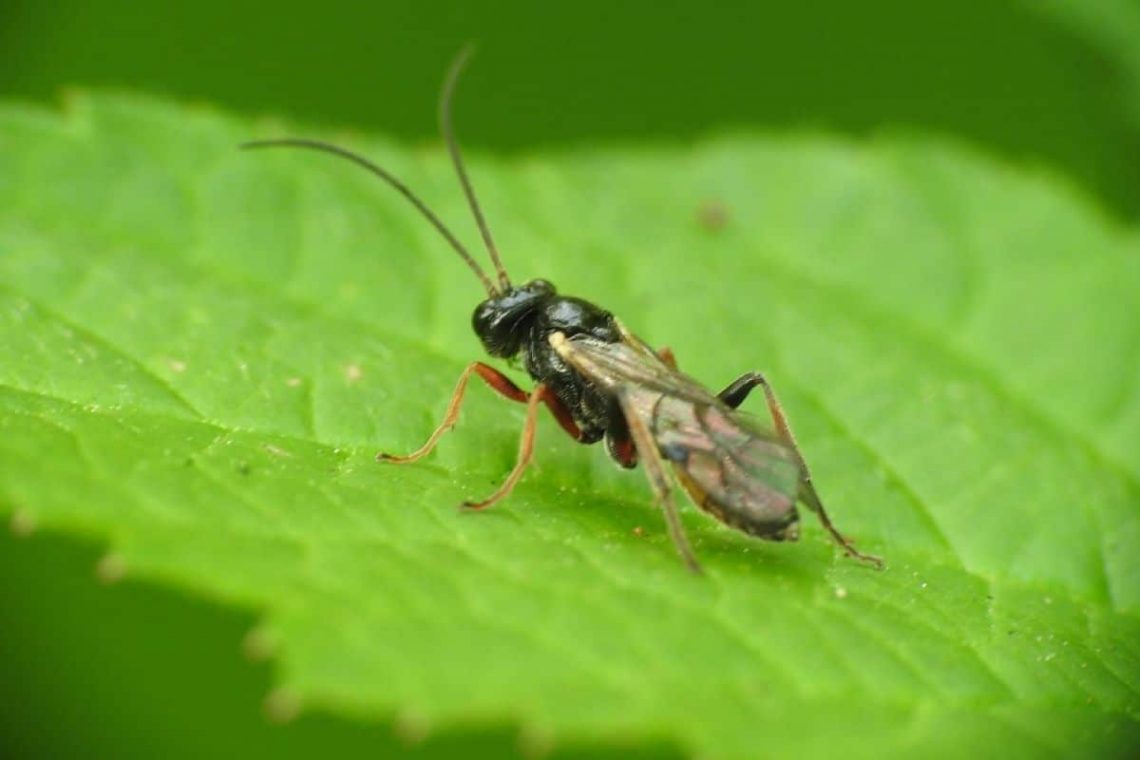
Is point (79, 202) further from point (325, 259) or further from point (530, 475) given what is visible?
point (530, 475)

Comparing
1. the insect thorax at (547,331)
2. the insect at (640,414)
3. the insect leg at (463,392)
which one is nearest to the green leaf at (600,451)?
the insect leg at (463,392)

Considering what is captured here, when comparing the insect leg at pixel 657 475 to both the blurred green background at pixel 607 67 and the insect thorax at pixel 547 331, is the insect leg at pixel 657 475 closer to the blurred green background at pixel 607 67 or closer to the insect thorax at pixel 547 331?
the insect thorax at pixel 547 331

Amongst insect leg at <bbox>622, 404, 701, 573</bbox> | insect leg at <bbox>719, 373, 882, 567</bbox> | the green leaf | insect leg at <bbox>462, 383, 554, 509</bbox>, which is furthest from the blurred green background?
insect leg at <bbox>622, 404, 701, 573</bbox>

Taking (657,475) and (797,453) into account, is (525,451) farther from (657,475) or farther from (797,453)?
(797,453)

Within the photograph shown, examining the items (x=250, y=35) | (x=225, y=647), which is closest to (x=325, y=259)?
(x=225, y=647)

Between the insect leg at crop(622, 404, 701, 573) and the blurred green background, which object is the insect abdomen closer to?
the insect leg at crop(622, 404, 701, 573)

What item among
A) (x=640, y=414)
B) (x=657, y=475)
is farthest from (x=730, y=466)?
(x=640, y=414)
